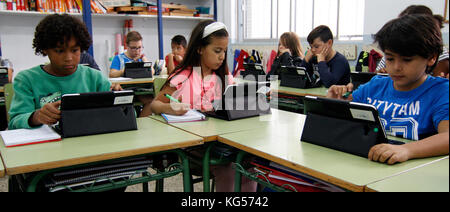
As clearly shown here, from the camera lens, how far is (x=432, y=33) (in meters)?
1.14

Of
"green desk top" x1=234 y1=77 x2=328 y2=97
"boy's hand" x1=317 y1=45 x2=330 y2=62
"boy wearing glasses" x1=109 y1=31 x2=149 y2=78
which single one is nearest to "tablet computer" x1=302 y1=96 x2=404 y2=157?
"green desk top" x1=234 y1=77 x2=328 y2=97

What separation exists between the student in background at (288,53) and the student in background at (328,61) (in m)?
0.68

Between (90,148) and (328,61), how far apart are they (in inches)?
99.6

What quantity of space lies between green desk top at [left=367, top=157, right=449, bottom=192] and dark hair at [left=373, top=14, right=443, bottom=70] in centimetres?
36

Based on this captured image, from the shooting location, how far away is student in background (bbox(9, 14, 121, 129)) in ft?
4.88

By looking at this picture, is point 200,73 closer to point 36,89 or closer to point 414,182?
point 36,89

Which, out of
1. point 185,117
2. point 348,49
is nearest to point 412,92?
point 185,117

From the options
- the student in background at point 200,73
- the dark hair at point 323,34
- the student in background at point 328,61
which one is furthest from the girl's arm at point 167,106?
the dark hair at point 323,34

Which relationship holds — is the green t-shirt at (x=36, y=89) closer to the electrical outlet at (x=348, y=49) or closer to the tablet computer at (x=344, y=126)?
the tablet computer at (x=344, y=126)

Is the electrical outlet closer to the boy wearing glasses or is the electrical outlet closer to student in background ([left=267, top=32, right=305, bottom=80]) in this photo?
student in background ([left=267, top=32, right=305, bottom=80])

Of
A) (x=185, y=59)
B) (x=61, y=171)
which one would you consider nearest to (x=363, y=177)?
(x=61, y=171)

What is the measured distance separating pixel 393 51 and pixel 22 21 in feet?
16.2

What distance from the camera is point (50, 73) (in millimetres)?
1624

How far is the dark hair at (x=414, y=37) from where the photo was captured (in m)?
1.11
